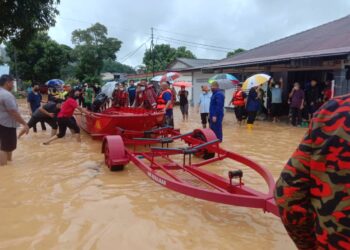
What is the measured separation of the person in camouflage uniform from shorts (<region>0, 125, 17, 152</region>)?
6558mm

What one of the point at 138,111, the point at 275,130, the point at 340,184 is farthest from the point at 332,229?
the point at 275,130

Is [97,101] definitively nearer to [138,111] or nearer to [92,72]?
[138,111]

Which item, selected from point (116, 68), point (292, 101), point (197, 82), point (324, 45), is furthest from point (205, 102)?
point (116, 68)

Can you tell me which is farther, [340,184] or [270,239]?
[270,239]

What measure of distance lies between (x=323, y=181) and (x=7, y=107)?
6561 millimetres

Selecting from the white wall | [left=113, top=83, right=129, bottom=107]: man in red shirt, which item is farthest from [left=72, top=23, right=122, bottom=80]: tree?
[left=113, top=83, right=129, bottom=107]: man in red shirt

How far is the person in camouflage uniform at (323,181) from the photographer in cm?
136

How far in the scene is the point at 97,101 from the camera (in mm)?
12188

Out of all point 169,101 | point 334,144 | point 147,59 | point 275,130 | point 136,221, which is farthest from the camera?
point 147,59

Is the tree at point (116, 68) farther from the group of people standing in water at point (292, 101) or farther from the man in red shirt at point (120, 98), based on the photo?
the group of people standing in water at point (292, 101)

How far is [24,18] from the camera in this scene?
1227 cm

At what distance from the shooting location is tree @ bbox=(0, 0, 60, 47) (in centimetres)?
1206

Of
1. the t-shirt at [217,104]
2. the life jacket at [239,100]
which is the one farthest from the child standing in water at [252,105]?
the t-shirt at [217,104]

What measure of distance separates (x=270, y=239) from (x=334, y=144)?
9.56ft
